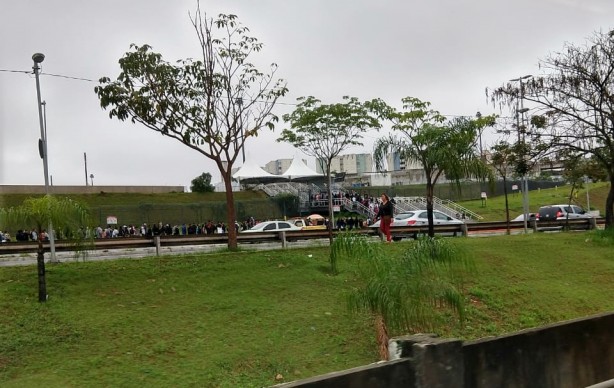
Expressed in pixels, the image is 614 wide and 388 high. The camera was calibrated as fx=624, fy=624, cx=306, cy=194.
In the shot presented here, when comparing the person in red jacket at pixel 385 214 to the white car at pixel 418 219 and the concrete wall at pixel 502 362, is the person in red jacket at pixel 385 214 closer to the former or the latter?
the white car at pixel 418 219

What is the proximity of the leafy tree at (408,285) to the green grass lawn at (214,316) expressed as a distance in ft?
5.33

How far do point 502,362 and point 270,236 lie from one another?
1535 cm

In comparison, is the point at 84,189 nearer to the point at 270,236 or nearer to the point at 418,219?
the point at 418,219

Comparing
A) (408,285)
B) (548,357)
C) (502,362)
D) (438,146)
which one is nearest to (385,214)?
(438,146)

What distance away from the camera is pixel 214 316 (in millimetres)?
11695

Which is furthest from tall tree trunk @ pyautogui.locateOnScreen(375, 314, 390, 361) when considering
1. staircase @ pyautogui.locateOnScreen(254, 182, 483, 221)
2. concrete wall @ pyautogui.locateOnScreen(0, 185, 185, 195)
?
concrete wall @ pyautogui.locateOnScreen(0, 185, 185, 195)

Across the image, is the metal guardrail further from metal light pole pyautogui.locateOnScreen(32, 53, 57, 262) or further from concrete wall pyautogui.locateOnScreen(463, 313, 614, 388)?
concrete wall pyautogui.locateOnScreen(463, 313, 614, 388)

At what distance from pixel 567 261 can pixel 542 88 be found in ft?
22.4

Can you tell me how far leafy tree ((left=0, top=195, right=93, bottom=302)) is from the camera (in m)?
11.6

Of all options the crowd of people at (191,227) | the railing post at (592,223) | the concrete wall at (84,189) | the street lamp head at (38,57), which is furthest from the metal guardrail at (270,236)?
the concrete wall at (84,189)

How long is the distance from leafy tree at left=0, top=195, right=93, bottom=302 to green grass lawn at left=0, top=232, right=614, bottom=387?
67 centimetres

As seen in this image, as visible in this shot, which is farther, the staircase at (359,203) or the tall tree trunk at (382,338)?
the staircase at (359,203)

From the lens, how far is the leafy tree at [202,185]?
203 ft

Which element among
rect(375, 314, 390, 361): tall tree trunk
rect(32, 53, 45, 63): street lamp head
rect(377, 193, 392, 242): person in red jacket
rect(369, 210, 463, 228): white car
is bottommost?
→ rect(375, 314, 390, 361): tall tree trunk
